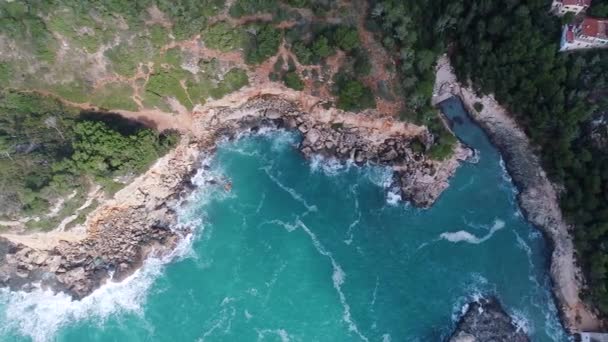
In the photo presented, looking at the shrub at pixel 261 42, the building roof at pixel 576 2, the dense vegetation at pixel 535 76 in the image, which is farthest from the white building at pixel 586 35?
the shrub at pixel 261 42

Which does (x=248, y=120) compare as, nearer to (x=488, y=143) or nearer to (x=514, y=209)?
(x=488, y=143)

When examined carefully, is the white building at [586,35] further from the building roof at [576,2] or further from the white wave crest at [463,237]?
the white wave crest at [463,237]

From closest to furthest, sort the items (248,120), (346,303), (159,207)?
(346,303) < (159,207) < (248,120)

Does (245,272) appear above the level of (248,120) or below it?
below

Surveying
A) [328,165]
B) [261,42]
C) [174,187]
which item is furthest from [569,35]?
[174,187]

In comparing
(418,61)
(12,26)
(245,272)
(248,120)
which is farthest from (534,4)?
(12,26)

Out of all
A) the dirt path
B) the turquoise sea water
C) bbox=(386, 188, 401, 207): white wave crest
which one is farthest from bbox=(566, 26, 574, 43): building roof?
bbox=(386, 188, 401, 207): white wave crest
